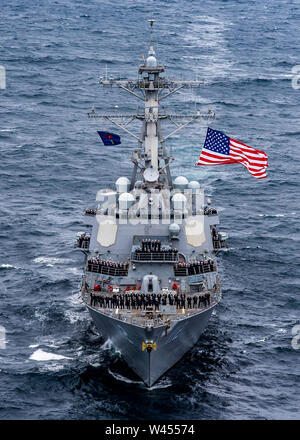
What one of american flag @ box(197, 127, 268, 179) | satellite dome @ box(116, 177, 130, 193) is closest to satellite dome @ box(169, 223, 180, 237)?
american flag @ box(197, 127, 268, 179)

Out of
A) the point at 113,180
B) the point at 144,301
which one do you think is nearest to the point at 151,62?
the point at 144,301

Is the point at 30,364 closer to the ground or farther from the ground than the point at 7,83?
closer to the ground

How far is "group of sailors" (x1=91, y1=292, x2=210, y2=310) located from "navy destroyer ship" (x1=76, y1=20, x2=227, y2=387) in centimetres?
7

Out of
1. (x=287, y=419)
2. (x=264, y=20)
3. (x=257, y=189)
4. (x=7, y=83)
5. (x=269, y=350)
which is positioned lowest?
(x=287, y=419)

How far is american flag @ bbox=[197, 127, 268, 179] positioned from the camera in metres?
51.5

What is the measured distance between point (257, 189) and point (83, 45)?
6378 cm

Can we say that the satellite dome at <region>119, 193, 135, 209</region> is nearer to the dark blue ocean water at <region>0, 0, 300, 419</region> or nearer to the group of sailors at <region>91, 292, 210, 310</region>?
the dark blue ocean water at <region>0, 0, 300, 419</region>

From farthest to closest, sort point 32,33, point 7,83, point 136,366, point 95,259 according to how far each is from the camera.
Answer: point 32,33 < point 7,83 < point 95,259 < point 136,366

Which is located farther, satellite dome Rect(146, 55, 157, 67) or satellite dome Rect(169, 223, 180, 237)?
satellite dome Rect(146, 55, 157, 67)

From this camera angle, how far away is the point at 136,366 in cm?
4666

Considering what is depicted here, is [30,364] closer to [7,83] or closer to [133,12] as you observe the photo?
[7,83]

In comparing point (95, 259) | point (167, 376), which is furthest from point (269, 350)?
point (95, 259)
